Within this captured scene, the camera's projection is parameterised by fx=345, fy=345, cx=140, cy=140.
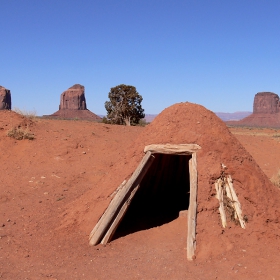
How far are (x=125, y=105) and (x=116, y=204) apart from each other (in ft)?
58.0

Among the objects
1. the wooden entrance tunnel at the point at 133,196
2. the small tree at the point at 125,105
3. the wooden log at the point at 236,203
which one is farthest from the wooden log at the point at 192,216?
the small tree at the point at 125,105

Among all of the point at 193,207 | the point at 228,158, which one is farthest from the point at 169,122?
the point at 193,207

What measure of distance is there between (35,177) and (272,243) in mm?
6600

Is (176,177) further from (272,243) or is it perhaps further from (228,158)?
(272,243)

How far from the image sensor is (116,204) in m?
5.46

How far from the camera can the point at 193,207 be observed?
5.16 metres

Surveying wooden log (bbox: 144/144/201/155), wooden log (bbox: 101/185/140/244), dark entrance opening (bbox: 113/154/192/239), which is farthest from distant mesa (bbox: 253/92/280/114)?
wooden log (bbox: 101/185/140/244)

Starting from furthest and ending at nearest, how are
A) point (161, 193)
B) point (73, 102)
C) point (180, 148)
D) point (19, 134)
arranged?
point (73, 102)
point (19, 134)
point (161, 193)
point (180, 148)

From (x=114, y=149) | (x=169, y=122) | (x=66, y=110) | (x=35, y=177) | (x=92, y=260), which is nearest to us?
(x=92, y=260)

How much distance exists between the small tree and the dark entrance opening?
49.4ft

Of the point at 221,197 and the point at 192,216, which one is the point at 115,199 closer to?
the point at 192,216

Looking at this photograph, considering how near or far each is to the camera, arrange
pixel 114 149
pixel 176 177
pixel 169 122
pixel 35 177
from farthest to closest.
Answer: pixel 114 149 → pixel 35 177 → pixel 176 177 → pixel 169 122

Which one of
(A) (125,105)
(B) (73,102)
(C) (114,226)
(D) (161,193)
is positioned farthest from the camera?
(B) (73,102)

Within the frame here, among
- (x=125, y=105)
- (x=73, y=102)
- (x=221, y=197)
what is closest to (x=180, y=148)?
(x=221, y=197)
